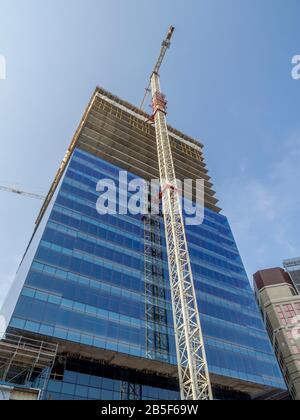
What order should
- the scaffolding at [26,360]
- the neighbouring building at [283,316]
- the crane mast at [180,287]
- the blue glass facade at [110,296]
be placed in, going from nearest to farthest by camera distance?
the scaffolding at [26,360], the crane mast at [180,287], the blue glass facade at [110,296], the neighbouring building at [283,316]

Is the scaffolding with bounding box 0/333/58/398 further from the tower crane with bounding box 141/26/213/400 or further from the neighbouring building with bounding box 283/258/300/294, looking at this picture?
the neighbouring building with bounding box 283/258/300/294

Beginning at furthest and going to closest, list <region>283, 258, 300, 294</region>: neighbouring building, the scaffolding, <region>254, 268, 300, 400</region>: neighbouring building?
<region>283, 258, 300, 294</region>: neighbouring building, <region>254, 268, 300, 400</region>: neighbouring building, the scaffolding

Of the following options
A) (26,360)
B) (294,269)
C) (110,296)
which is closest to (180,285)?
(110,296)

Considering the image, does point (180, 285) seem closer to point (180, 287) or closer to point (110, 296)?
point (180, 287)

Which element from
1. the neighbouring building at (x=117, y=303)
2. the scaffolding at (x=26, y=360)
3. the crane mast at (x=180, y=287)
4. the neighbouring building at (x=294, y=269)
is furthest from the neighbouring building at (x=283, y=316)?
the scaffolding at (x=26, y=360)

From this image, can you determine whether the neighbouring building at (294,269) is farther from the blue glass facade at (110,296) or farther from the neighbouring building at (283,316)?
the blue glass facade at (110,296)

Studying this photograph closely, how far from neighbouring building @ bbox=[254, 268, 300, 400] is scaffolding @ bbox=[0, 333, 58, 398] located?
→ 2093 inches

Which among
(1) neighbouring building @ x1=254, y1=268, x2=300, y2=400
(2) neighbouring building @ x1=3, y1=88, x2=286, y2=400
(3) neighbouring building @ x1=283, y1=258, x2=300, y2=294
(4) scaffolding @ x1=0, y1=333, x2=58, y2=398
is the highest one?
(3) neighbouring building @ x1=283, y1=258, x2=300, y2=294

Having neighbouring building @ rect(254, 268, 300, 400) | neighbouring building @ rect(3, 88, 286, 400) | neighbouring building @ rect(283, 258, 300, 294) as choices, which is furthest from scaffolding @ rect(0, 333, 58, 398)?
neighbouring building @ rect(283, 258, 300, 294)

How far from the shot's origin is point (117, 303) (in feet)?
131

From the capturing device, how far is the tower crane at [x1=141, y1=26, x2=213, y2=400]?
3011 centimetres

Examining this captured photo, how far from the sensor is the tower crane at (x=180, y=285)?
98.8 feet

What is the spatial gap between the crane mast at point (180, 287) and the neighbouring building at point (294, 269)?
52.6m
